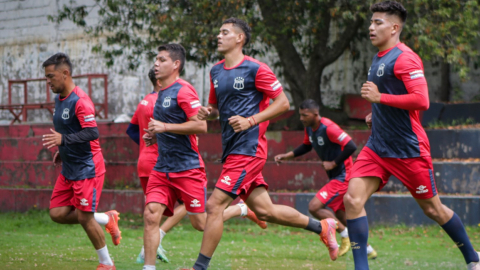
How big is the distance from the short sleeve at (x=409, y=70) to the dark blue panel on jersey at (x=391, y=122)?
0.05 meters

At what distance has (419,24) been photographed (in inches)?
418

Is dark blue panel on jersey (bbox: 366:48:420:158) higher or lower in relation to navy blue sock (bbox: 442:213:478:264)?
higher

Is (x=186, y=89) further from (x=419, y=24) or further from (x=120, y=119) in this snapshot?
(x=120, y=119)

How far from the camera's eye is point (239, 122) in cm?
532

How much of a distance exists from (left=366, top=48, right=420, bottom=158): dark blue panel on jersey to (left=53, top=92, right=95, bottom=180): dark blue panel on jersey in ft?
10.2

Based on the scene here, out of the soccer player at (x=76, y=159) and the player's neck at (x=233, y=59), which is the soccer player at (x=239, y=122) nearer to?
the player's neck at (x=233, y=59)

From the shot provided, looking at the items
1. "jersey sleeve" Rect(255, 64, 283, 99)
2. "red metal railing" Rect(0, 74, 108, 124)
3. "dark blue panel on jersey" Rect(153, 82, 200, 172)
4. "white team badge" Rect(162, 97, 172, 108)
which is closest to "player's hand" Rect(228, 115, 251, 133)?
"jersey sleeve" Rect(255, 64, 283, 99)

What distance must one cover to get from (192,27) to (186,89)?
18.7 ft

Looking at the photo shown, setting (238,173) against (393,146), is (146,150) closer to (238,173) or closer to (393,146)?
(238,173)

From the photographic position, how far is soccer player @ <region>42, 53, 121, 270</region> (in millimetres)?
6355

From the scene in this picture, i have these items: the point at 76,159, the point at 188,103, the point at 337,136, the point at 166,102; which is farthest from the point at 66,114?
the point at 337,136

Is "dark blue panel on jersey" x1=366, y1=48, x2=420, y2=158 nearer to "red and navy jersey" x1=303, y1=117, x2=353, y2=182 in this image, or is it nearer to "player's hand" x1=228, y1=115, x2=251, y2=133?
"player's hand" x1=228, y1=115, x2=251, y2=133

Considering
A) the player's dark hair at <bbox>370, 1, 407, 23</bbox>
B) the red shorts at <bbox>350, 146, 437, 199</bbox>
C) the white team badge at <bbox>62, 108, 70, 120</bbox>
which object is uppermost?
the player's dark hair at <bbox>370, 1, 407, 23</bbox>

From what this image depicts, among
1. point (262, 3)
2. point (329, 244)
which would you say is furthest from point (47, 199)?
point (329, 244)
